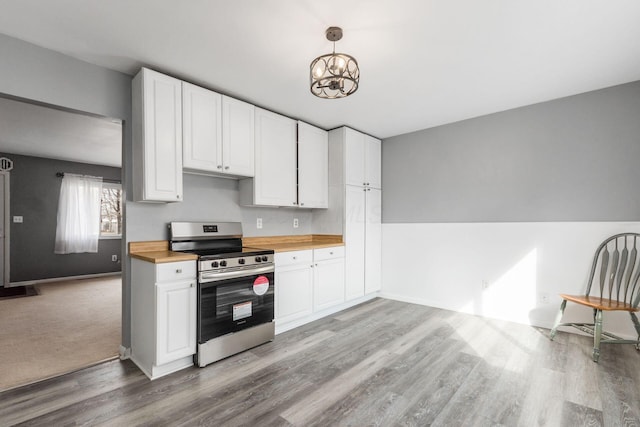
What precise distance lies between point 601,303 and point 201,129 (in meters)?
3.86

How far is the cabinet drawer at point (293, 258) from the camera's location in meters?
3.11

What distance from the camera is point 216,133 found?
9.47 feet

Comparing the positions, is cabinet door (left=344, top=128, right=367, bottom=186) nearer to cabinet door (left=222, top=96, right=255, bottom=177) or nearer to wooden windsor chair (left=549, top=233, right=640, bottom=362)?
cabinet door (left=222, top=96, right=255, bottom=177)

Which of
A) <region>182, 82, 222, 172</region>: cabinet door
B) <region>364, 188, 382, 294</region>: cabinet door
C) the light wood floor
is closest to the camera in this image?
the light wood floor

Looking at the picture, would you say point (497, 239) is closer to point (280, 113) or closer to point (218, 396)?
point (280, 113)

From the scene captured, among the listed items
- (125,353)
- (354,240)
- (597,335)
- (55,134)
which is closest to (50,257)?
(55,134)

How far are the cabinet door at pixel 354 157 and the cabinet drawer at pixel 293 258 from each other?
1.16 metres

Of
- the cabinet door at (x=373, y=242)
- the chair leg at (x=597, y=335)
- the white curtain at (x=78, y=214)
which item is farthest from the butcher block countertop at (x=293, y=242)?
the white curtain at (x=78, y=214)

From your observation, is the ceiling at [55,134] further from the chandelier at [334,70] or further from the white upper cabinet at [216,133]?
the chandelier at [334,70]

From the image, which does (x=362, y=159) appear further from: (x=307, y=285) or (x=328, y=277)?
(x=307, y=285)

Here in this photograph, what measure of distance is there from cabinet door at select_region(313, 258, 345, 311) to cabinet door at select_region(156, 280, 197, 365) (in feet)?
4.73

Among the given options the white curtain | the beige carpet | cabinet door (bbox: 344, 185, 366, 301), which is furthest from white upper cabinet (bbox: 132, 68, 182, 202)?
the white curtain

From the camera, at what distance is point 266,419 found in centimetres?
180

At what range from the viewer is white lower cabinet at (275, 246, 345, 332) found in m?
3.14
